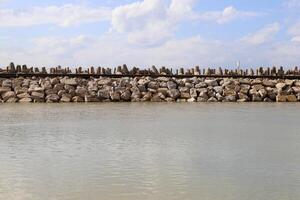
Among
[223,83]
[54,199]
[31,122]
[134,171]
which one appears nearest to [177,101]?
[223,83]

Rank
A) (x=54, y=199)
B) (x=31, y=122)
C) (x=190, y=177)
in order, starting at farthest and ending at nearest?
(x=31, y=122) → (x=190, y=177) → (x=54, y=199)

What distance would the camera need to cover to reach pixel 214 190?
6.22 m

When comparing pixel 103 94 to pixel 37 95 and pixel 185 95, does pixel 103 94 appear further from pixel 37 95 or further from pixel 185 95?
pixel 185 95

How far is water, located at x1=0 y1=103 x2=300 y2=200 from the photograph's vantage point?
617 cm

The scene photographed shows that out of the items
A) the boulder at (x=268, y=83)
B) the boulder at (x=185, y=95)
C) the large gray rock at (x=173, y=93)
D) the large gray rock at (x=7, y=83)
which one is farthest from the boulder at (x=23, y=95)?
the boulder at (x=268, y=83)

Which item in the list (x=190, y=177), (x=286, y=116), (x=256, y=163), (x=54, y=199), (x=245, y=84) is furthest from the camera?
(x=245, y=84)

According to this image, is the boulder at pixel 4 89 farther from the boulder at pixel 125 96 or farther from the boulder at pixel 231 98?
the boulder at pixel 231 98

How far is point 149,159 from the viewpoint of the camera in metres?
8.15

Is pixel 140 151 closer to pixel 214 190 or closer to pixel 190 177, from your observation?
pixel 190 177

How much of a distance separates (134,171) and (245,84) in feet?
56.1

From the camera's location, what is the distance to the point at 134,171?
284 inches

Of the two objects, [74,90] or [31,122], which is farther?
[74,90]

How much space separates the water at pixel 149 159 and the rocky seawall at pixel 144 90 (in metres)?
7.54

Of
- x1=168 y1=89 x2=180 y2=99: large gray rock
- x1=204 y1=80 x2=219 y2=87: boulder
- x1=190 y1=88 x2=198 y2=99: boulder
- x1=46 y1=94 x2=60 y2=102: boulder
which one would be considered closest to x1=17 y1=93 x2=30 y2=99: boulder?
x1=46 y1=94 x2=60 y2=102: boulder
